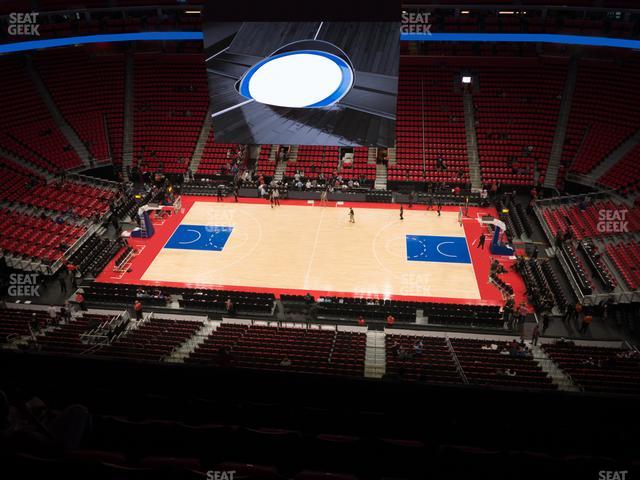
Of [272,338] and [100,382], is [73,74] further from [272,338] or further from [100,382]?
[100,382]

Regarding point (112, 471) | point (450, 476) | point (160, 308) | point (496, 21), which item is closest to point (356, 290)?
point (160, 308)

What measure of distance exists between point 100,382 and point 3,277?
55.0 ft

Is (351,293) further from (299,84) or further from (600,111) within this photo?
(600,111)

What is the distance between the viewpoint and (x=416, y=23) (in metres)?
30.4

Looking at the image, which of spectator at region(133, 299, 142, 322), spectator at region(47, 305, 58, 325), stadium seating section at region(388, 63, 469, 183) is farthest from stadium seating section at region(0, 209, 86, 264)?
stadium seating section at region(388, 63, 469, 183)

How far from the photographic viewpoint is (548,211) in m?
27.8

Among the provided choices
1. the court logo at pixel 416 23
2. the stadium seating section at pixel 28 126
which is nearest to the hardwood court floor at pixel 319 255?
the stadium seating section at pixel 28 126

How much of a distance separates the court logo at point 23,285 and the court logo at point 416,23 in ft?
77.5

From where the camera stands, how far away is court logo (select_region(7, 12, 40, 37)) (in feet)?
99.1

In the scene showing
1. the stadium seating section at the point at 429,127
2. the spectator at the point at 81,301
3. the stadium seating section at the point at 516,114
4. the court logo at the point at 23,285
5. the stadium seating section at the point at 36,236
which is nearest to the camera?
the spectator at the point at 81,301

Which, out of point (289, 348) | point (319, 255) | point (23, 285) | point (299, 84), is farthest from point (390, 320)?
point (23, 285)

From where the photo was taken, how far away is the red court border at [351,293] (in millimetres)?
22219

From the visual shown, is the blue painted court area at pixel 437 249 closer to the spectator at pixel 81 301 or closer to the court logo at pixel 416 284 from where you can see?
the court logo at pixel 416 284

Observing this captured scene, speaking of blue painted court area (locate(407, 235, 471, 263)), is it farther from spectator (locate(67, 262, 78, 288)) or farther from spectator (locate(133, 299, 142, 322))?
spectator (locate(67, 262, 78, 288))
